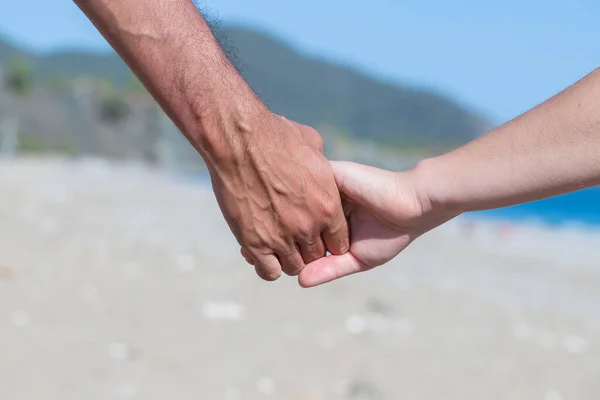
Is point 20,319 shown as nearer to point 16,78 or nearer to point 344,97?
point 16,78

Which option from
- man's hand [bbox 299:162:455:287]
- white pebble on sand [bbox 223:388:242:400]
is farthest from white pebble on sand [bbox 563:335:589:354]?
man's hand [bbox 299:162:455:287]

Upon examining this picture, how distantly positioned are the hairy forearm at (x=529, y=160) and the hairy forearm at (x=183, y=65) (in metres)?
0.44

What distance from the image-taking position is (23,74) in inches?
1255

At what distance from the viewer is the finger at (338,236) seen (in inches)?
65.8

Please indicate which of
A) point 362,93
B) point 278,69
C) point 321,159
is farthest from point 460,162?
point 362,93

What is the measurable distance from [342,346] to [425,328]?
0.56 m

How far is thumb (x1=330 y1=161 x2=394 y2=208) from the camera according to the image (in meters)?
1.62

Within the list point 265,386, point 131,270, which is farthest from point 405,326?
point 131,270

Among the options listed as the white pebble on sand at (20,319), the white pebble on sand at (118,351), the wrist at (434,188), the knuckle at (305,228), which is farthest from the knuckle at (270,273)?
the white pebble on sand at (20,319)

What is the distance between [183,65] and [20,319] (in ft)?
5.85

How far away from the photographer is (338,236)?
5.57 ft

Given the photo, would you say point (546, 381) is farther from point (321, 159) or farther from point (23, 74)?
point (23, 74)

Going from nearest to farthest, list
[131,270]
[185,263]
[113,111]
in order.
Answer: [131,270]
[185,263]
[113,111]

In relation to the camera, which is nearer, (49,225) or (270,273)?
→ (270,273)
